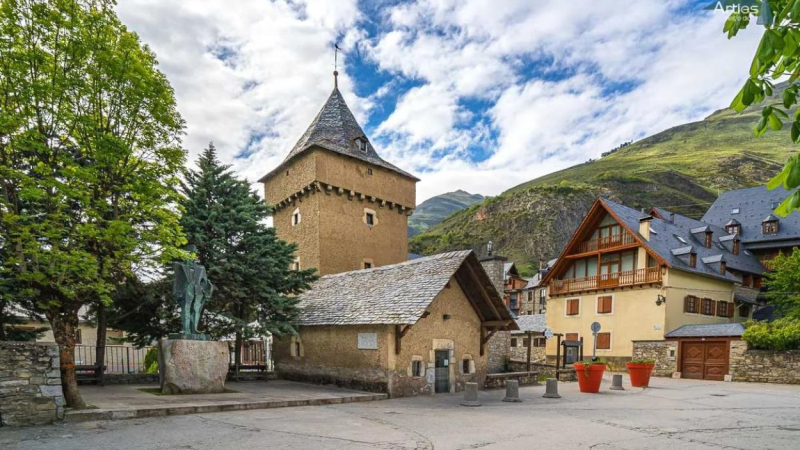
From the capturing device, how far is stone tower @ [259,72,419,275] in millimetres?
25594

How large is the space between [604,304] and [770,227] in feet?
50.5

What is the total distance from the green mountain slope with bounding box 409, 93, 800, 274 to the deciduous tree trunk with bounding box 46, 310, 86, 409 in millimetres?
69331

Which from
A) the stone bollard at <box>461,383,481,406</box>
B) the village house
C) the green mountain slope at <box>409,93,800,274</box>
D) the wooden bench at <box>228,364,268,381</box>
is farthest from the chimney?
the green mountain slope at <box>409,93,800,274</box>

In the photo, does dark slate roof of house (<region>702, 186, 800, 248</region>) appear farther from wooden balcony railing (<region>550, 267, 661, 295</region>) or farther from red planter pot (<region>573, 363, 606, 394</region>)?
red planter pot (<region>573, 363, 606, 394</region>)

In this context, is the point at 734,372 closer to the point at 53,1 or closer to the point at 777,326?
the point at 777,326

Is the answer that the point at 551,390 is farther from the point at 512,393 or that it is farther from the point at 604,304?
the point at 604,304

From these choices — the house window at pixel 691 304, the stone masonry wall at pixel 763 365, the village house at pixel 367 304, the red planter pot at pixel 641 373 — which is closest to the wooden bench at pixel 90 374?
the village house at pixel 367 304

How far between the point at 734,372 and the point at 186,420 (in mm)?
24844

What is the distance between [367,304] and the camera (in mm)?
16609

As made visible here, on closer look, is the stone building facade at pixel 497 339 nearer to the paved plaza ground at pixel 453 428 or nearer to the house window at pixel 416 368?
the house window at pixel 416 368

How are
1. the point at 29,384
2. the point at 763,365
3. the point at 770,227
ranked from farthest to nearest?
1. the point at 770,227
2. the point at 763,365
3. the point at 29,384

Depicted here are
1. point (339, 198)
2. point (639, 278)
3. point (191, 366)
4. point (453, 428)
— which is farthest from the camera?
point (639, 278)

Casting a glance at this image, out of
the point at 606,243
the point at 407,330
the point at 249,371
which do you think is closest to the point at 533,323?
the point at 606,243

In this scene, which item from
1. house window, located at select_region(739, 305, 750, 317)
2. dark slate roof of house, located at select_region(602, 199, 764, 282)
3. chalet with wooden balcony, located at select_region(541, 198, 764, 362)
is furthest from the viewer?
house window, located at select_region(739, 305, 750, 317)
